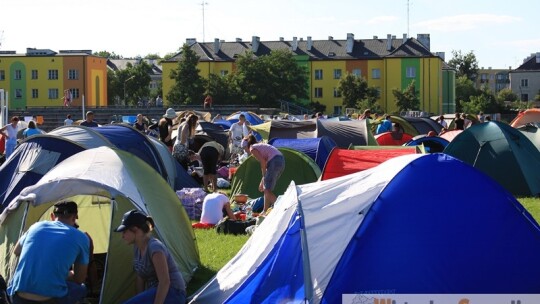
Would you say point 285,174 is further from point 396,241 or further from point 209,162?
point 396,241

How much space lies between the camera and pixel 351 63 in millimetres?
85812

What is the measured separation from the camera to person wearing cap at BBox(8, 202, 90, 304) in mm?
8133

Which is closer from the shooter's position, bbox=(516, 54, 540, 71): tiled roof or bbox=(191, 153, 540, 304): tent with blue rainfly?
bbox=(191, 153, 540, 304): tent with blue rainfly

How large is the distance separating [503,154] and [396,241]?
11.0m

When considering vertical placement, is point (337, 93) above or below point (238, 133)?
above

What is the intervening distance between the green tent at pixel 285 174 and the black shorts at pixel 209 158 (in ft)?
2.77

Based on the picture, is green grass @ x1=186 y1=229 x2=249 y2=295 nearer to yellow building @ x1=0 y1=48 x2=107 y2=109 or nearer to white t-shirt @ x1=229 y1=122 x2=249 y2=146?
white t-shirt @ x1=229 y1=122 x2=249 y2=146

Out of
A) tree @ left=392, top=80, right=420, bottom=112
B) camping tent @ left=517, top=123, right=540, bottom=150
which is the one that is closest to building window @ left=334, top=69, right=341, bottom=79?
tree @ left=392, top=80, right=420, bottom=112

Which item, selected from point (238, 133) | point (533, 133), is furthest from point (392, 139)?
point (238, 133)

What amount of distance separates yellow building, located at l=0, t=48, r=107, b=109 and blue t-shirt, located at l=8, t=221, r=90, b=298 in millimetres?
74233

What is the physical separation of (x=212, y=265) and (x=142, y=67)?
81618 mm

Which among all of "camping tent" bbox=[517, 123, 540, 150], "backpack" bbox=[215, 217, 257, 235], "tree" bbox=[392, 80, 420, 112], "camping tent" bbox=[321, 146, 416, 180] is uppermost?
"tree" bbox=[392, 80, 420, 112]

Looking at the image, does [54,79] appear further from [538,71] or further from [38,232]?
[38,232]

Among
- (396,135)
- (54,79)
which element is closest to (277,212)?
(396,135)
